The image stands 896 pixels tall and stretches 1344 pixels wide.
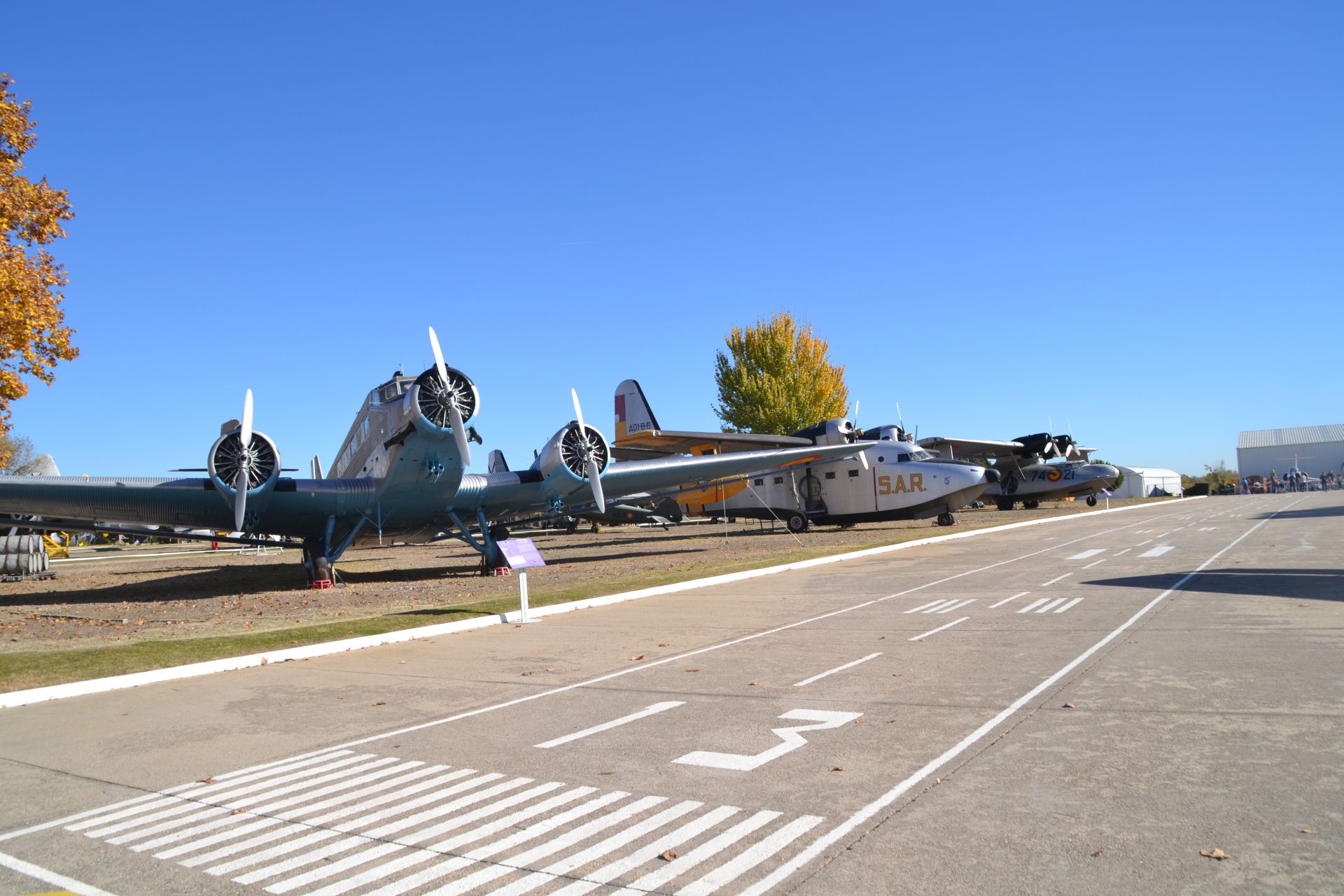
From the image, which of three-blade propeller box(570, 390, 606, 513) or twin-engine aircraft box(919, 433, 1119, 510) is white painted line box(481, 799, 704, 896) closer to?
three-blade propeller box(570, 390, 606, 513)

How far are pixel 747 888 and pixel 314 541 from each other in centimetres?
2181

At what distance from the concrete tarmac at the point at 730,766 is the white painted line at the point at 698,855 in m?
0.02

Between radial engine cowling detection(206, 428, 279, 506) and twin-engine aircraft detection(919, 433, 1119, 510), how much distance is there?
3781 cm

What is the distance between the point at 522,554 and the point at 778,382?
162 feet

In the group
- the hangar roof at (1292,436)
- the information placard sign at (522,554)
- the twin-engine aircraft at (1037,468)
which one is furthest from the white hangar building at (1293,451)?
the information placard sign at (522,554)

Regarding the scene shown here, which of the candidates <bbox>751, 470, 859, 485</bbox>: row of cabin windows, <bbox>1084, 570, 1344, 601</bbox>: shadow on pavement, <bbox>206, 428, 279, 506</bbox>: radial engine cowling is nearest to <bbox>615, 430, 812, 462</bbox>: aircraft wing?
<bbox>751, 470, 859, 485</bbox>: row of cabin windows

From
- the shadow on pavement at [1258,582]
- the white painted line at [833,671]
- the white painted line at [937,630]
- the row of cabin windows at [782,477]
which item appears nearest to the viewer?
the white painted line at [833,671]

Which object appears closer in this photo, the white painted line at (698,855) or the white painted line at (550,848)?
the white painted line at (698,855)

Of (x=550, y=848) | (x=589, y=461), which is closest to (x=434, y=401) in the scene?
(x=589, y=461)

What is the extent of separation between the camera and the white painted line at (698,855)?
12.6 ft

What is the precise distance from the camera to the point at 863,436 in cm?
4038

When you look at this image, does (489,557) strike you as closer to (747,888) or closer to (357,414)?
(357,414)

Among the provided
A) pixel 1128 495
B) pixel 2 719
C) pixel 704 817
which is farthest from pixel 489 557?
pixel 1128 495

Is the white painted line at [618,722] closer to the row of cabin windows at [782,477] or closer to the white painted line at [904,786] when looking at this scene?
the white painted line at [904,786]
